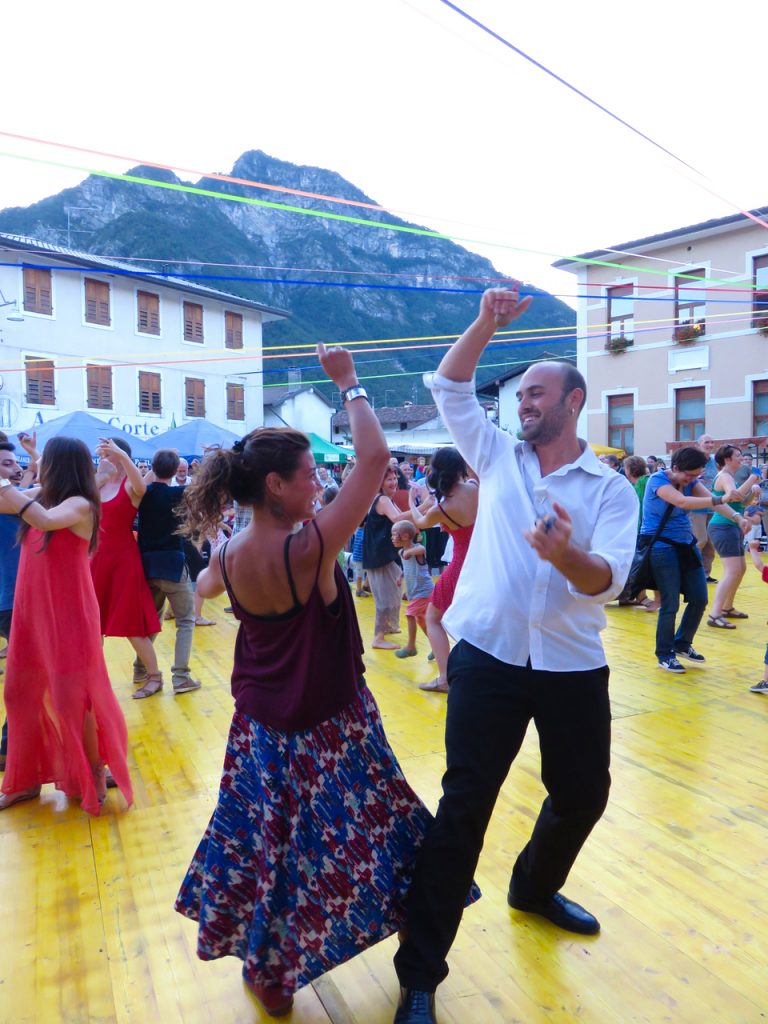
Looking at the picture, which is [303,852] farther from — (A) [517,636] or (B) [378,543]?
(B) [378,543]

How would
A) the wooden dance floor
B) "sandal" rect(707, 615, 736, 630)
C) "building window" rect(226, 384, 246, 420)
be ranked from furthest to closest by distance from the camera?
"building window" rect(226, 384, 246, 420) < "sandal" rect(707, 615, 736, 630) < the wooden dance floor

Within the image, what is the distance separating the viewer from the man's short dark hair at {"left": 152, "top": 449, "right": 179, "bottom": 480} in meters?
5.61

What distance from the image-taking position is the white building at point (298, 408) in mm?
38125

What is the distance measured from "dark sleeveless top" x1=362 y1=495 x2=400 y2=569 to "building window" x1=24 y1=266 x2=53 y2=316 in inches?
820

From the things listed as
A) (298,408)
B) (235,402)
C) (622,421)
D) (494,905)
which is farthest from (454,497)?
(298,408)

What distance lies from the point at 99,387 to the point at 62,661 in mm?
24366

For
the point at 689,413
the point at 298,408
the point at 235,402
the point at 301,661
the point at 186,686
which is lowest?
the point at 186,686

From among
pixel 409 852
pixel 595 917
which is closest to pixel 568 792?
pixel 409 852

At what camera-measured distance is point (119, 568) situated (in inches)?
204

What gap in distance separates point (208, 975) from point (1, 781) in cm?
214

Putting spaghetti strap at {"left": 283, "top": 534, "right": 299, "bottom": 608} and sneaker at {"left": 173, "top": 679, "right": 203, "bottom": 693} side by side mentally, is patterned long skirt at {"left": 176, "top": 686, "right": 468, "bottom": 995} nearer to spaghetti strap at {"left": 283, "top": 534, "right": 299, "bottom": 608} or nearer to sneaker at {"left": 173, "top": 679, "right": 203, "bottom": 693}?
spaghetti strap at {"left": 283, "top": 534, "right": 299, "bottom": 608}

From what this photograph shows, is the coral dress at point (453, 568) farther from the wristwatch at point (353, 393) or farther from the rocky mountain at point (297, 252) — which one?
the rocky mountain at point (297, 252)

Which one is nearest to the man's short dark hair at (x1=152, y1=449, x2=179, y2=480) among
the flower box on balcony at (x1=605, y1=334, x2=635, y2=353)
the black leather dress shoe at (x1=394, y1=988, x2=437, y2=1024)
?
the black leather dress shoe at (x1=394, y1=988, x2=437, y2=1024)

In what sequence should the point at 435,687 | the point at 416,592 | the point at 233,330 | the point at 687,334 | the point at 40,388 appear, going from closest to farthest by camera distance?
the point at 435,687 → the point at 416,592 → the point at 687,334 → the point at 40,388 → the point at 233,330
